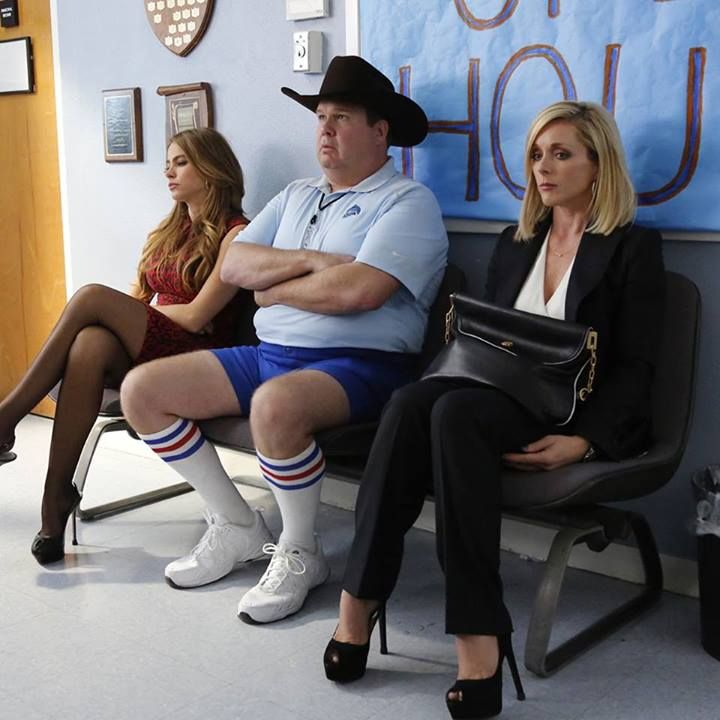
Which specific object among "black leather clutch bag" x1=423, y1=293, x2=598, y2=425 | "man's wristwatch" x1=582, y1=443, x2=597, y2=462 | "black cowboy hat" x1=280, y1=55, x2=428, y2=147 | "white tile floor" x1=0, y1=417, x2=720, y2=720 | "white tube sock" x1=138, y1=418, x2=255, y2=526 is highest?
"black cowboy hat" x1=280, y1=55, x2=428, y2=147

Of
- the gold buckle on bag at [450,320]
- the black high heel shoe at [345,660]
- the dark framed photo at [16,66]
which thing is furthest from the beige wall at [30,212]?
the black high heel shoe at [345,660]

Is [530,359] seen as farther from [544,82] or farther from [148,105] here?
[148,105]

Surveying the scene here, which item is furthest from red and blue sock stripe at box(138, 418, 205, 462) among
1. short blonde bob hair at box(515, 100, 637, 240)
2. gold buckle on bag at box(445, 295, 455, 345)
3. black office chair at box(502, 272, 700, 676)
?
short blonde bob hair at box(515, 100, 637, 240)

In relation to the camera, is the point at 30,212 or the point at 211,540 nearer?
the point at 211,540

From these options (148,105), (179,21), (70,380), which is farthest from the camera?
(148,105)

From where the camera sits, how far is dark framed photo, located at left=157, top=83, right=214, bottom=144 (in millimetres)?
3279

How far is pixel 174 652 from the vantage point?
2172mm

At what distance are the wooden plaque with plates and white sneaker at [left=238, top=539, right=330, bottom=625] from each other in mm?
1711

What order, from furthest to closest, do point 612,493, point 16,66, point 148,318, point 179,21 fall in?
point 16,66
point 179,21
point 148,318
point 612,493

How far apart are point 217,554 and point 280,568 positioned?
0.78ft

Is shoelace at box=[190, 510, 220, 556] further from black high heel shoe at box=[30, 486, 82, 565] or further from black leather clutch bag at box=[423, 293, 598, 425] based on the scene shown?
black leather clutch bag at box=[423, 293, 598, 425]

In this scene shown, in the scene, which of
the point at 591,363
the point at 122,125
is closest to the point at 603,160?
the point at 591,363

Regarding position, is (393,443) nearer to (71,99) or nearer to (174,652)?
(174,652)

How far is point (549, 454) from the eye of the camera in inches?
79.2
